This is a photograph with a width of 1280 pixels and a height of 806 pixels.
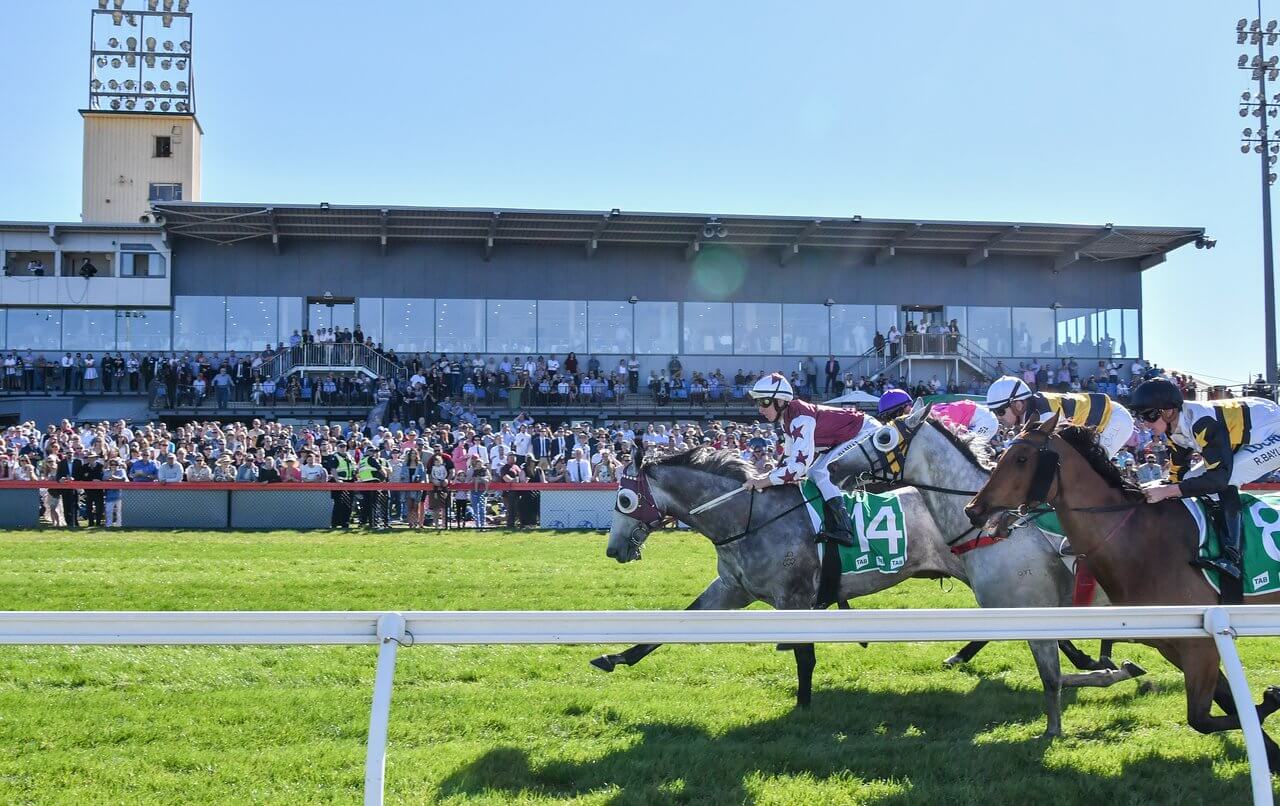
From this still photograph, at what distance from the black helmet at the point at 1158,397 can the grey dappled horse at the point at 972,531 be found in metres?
1.08

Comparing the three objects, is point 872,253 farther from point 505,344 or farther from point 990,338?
point 505,344

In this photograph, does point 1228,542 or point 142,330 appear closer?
point 1228,542

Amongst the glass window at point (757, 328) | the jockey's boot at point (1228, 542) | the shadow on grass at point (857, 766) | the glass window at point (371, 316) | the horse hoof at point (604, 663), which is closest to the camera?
the shadow on grass at point (857, 766)

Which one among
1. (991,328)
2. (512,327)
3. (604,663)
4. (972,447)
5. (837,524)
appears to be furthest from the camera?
(991,328)

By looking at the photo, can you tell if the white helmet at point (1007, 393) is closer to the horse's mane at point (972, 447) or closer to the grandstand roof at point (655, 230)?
the horse's mane at point (972, 447)

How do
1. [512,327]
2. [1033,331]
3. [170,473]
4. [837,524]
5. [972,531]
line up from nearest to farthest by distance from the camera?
[972,531] → [837,524] → [170,473] → [512,327] → [1033,331]

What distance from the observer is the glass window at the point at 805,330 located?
36.7 meters

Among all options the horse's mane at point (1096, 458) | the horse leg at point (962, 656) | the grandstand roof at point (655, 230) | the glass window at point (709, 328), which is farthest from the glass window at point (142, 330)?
the horse's mane at point (1096, 458)

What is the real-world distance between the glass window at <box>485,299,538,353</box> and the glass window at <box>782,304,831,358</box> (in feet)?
29.4

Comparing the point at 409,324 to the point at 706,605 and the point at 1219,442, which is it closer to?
the point at 706,605

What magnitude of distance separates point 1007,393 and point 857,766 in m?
3.08

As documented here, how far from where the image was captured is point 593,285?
119 ft

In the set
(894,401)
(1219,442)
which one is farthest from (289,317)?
(1219,442)

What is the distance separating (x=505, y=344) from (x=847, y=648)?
2867 centimetres
